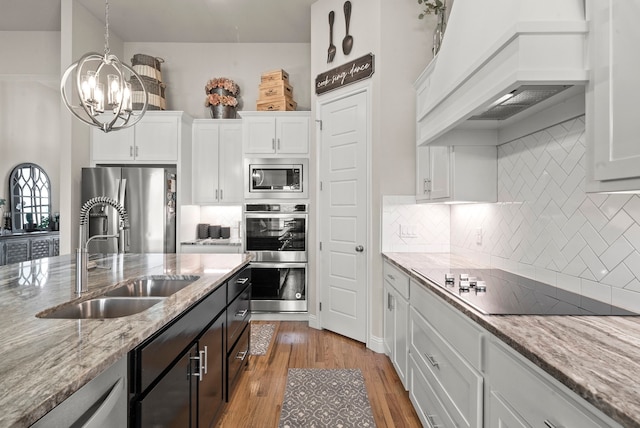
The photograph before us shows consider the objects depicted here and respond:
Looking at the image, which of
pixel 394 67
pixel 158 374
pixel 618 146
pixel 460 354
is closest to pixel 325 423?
pixel 460 354

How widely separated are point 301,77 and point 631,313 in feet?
13.8

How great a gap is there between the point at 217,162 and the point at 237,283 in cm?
224

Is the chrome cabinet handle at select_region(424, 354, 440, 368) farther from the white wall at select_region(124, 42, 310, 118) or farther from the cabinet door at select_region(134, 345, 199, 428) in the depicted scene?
the white wall at select_region(124, 42, 310, 118)

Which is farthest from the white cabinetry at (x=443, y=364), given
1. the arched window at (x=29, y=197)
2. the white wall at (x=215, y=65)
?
the arched window at (x=29, y=197)

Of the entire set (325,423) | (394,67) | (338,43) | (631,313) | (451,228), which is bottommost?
(325,423)

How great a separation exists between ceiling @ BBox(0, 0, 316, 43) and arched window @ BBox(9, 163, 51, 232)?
3.22 m

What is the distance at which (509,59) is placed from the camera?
127 cm

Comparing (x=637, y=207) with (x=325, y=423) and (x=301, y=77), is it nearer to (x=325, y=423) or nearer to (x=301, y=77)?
(x=325, y=423)

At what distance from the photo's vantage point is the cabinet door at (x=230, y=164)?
418 cm

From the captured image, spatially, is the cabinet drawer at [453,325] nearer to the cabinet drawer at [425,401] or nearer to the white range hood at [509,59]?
the cabinet drawer at [425,401]

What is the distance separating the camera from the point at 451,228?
10.1 feet

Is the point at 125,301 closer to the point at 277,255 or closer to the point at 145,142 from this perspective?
the point at 277,255

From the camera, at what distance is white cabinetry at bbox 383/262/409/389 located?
2.30 m

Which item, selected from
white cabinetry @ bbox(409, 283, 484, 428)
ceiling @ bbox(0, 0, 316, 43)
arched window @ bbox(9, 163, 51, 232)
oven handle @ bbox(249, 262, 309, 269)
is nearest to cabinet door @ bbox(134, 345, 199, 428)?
white cabinetry @ bbox(409, 283, 484, 428)
